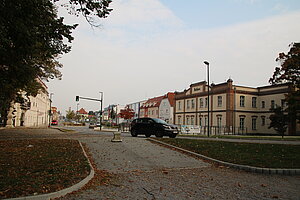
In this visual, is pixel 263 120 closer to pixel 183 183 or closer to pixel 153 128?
pixel 153 128

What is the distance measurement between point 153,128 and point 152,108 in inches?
2252

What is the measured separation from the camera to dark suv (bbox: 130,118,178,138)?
20469mm

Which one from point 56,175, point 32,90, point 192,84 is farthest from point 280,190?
point 192,84

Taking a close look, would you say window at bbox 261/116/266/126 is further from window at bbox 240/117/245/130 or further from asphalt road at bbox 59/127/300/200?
asphalt road at bbox 59/127/300/200

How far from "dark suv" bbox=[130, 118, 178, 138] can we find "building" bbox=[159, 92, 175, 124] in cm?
4273

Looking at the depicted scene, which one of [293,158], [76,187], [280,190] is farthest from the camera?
[293,158]

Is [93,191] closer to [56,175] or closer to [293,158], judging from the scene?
[56,175]

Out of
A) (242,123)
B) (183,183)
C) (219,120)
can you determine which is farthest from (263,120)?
(183,183)

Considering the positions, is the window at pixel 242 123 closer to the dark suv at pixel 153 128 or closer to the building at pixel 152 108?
the dark suv at pixel 153 128

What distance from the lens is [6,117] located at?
40.4m

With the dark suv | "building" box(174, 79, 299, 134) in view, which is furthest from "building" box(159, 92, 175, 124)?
the dark suv

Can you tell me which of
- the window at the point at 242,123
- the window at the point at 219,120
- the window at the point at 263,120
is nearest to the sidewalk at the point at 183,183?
the window at the point at 219,120

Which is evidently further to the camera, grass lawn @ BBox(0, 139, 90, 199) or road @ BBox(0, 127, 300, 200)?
road @ BBox(0, 127, 300, 200)

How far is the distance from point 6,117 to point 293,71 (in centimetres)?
4267
